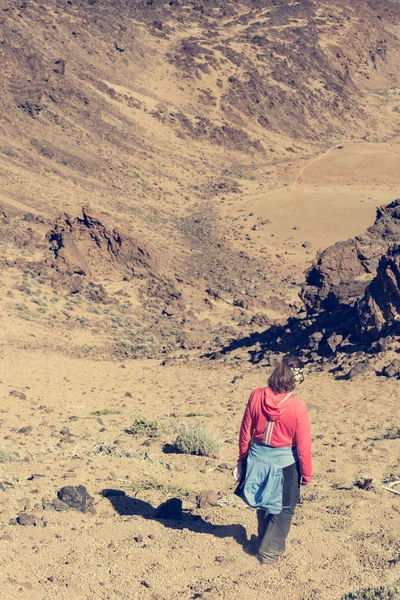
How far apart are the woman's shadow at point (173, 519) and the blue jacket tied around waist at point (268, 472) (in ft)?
1.69

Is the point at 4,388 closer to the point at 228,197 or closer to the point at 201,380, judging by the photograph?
the point at 201,380

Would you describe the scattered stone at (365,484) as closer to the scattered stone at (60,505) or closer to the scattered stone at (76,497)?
the scattered stone at (76,497)

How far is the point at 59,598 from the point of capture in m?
4.78

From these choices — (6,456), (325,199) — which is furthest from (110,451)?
(325,199)

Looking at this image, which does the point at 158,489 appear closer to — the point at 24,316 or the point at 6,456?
the point at 6,456

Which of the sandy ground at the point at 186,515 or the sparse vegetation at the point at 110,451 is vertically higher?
the sandy ground at the point at 186,515

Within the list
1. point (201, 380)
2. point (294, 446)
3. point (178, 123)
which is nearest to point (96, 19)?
point (178, 123)

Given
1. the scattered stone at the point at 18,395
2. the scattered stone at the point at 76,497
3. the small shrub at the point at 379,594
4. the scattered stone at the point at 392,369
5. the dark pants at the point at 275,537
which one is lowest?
the scattered stone at the point at 18,395

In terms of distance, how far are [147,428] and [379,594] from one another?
5.56 meters

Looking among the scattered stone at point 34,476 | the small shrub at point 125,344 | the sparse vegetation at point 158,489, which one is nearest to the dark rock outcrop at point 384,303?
the small shrub at point 125,344

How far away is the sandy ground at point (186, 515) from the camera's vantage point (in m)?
5.02

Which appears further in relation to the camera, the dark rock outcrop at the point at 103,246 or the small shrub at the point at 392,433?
the dark rock outcrop at the point at 103,246

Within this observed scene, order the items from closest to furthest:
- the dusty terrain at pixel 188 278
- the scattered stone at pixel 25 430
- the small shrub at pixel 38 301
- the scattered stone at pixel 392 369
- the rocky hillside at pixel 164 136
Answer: the dusty terrain at pixel 188 278 < the scattered stone at pixel 25 430 < the scattered stone at pixel 392 369 < the small shrub at pixel 38 301 < the rocky hillside at pixel 164 136

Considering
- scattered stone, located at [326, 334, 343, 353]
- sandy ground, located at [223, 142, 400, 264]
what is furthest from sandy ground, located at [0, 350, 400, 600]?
sandy ground, located at [223, 142, 400, 264]
